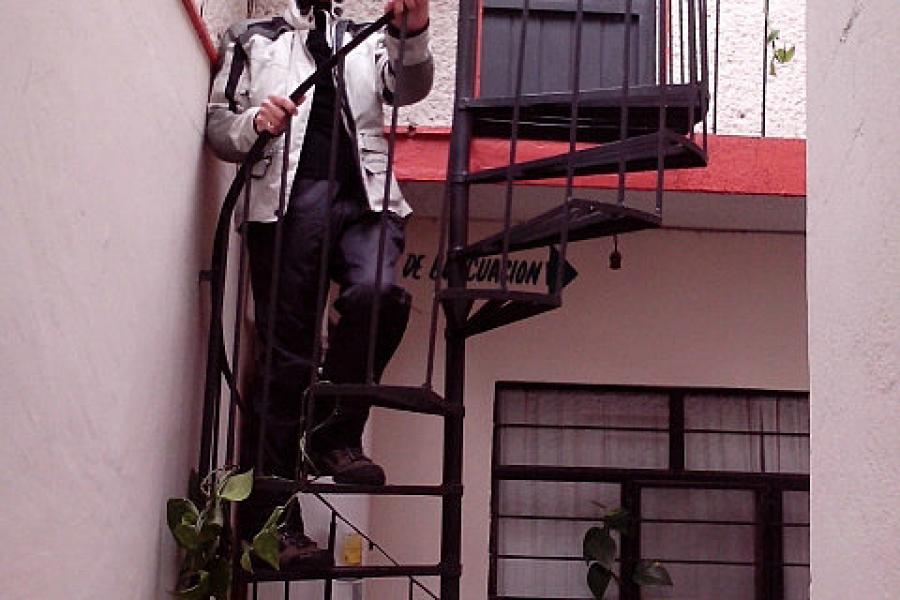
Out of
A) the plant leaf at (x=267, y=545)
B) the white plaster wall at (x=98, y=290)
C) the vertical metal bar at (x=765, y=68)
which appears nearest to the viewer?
the white plaster wall at (x=98, y=290)

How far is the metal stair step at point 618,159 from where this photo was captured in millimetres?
3031

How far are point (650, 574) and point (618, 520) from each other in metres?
0.25

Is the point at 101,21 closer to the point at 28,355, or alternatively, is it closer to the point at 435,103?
the point at 28,355

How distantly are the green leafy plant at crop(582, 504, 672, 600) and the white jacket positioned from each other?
7.34 ft

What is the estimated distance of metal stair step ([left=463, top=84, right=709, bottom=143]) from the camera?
319 cm

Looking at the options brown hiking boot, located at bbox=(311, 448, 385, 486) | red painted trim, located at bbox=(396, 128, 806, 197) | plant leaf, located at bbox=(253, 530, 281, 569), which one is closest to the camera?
plant leaf, located at bbox=(253, 530, 281, 569)

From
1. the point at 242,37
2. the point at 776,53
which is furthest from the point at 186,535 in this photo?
the point at 776,53

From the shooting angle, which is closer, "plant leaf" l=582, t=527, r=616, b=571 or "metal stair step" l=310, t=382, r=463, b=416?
"metal stair step" l=310, t=382, r=463, b=416

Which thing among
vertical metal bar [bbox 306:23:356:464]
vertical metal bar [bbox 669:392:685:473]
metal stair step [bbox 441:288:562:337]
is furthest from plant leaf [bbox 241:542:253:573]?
vertical metal bar [bbox 669:392:685:473]

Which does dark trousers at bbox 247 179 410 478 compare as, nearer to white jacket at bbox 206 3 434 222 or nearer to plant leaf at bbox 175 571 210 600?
white jacket at bbox 206 3 434 222

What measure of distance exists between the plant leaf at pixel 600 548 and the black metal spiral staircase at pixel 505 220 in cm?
177

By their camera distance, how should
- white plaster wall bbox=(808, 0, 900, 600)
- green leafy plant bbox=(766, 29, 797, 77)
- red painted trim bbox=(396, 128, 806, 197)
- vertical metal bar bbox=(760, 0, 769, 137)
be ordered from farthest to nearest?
green leafy plant bbox=(766, 29, 797, 77) < vertical metal bar bbox=(760, 0, 769, 137) < red painted trim bbox=(396, 128, 806, 197) < white plaster wall bbox=(808, 0, 900, 600)

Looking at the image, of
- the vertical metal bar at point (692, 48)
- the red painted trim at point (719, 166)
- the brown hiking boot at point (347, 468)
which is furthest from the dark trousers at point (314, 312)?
the red painted trim at point (719, 166)

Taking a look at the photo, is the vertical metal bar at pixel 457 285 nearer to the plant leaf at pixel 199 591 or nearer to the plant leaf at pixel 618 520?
the plant leaf at pixel 199 591
